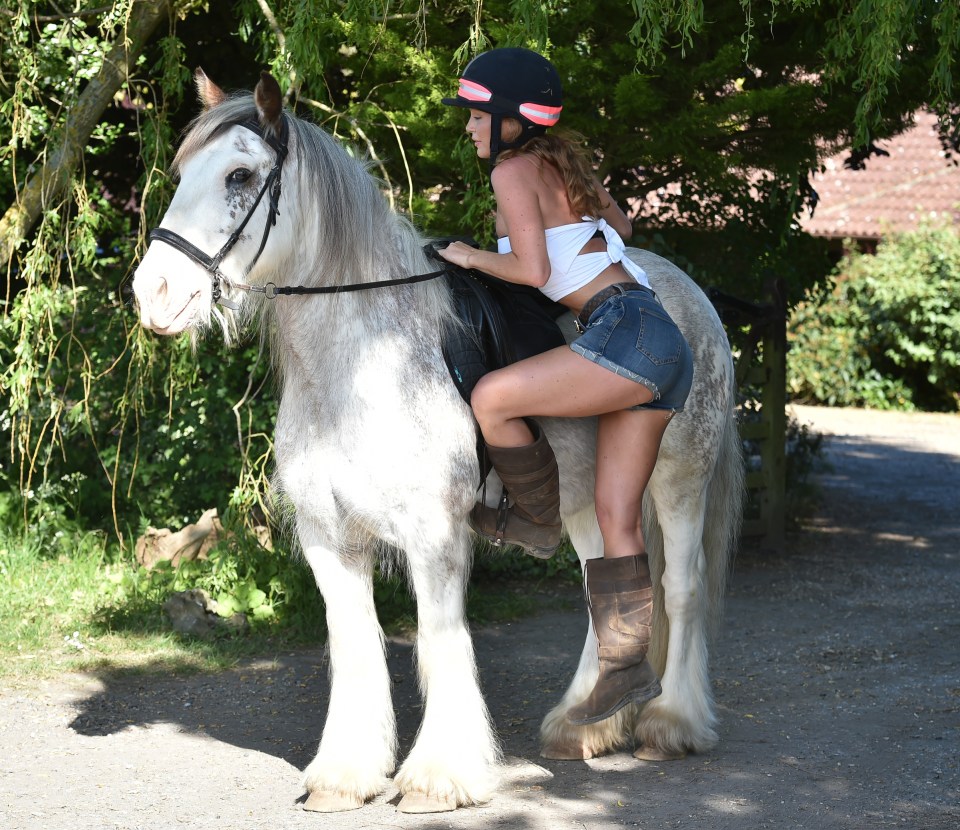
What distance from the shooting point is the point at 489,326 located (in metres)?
3.93

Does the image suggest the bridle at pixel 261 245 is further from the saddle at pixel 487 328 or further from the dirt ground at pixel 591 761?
the dirt ground at pixel 591 761

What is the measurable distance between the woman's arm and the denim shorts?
9.8 inches

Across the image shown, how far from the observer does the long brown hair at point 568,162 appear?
3.62 metres

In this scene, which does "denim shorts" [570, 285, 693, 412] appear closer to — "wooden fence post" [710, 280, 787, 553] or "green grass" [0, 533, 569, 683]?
"green grass" [0, 533, 569, 683]

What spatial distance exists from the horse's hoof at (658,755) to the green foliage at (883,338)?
12066 mm

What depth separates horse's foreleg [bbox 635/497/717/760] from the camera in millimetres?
4344

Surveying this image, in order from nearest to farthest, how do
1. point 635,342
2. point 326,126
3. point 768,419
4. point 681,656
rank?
point 635,342 → point 681,656 → point 326,126 → point 768,419

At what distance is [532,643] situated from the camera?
6094 millimetres

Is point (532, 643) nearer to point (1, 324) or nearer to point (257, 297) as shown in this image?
point (257, 297)

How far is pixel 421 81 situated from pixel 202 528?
2967mm

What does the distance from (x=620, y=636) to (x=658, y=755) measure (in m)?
0.86

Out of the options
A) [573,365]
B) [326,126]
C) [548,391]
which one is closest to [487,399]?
[548,391]

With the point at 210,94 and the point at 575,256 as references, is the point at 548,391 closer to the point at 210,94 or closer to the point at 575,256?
the point at 575,256

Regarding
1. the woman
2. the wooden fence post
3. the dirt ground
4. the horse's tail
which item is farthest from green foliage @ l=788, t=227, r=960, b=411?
the woman
